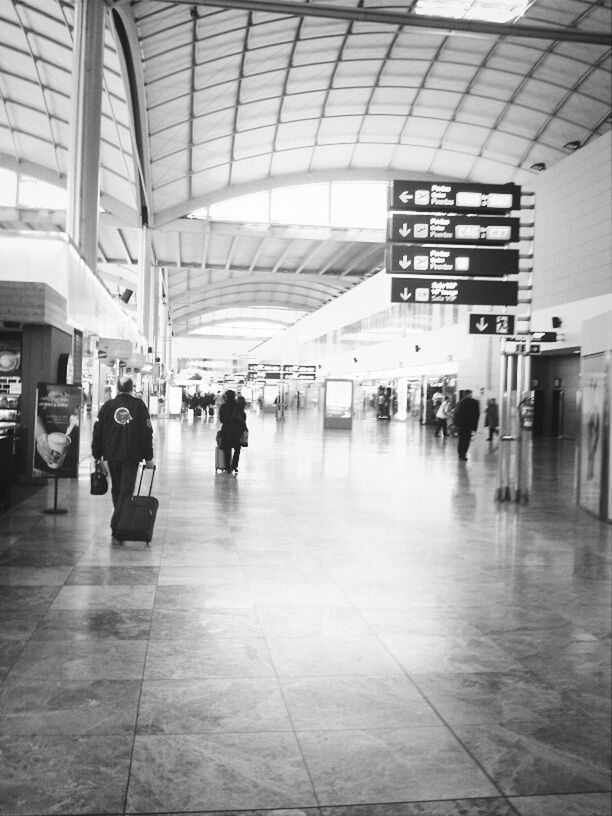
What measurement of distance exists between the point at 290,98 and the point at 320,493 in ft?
84.2

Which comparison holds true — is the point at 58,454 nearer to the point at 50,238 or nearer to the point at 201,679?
the point at 50,238

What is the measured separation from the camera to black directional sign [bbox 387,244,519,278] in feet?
43.8

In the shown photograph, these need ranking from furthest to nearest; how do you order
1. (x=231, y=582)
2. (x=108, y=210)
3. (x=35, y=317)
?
(x=108, y=210)
(x=35, y=317)
(x=231, y=582)

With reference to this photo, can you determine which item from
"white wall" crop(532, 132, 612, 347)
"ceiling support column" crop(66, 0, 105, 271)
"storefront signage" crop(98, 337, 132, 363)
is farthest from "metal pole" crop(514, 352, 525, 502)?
"white wall" crop(532, 132, 612, 347)

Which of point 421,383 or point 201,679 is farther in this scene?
point 421,383

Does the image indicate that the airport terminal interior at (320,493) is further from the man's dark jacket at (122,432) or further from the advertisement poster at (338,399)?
the man's dark jacket at (122,432)

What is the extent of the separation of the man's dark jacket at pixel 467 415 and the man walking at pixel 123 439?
13.3m

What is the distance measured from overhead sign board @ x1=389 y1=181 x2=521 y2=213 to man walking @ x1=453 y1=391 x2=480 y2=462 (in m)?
8.52

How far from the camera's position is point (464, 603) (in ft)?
20.0

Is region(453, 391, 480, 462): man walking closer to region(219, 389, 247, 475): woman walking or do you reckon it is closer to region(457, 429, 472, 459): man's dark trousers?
region(457, 429, 472, 459): man's dark trousers

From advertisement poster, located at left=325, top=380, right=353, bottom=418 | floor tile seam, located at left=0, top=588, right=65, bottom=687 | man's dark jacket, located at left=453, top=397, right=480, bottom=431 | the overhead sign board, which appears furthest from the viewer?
advertisement poster, located at left=325, top=380, right=353, bottom=418

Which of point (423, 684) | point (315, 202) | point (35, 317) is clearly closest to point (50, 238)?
point (35, 317)

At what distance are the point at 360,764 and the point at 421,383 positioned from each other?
4669 cm

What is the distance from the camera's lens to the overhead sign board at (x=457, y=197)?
1287 centimetres
